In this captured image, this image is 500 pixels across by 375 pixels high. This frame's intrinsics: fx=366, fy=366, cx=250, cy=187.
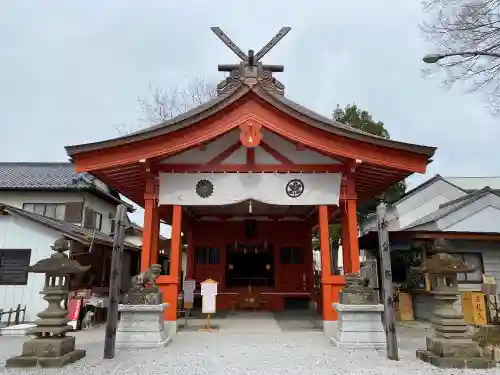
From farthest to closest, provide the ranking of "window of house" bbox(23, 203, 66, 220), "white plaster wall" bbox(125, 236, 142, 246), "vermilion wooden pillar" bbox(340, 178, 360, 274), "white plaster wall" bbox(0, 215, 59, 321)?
1. "white plaster wall" bbox(125, 236, 142, 246)
2. "window of house" bbox(23, 203, 66, 220)
3. "white plaster wall" bbox(0, 215, 59, 321)
4. "vermilion wooden pillar" bbox(340, 178, 360, 274)

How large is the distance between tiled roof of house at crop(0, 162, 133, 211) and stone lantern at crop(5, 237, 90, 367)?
1070 centimetres

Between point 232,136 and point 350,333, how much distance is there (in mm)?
5906

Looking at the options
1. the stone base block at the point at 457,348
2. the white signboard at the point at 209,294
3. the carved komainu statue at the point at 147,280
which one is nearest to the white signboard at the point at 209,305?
the white signboard at the point at 209,294

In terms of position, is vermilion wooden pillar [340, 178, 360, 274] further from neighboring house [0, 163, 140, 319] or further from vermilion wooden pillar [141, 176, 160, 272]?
neighboring house [0, 163, 140, 319]

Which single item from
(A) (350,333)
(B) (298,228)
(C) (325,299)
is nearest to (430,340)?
(A) (350,333)

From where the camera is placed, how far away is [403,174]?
1033 centimetres

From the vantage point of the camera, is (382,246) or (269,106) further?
(269,106)

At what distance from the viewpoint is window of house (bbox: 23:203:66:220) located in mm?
17438

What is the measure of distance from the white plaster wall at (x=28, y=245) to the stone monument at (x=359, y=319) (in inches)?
391

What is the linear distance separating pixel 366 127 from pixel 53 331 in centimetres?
2124

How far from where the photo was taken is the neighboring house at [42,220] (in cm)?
1249

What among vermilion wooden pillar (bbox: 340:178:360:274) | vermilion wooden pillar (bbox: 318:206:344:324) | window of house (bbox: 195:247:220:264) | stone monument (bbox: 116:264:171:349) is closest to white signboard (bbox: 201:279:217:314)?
stone monument (bbox: 116:264:171:349)

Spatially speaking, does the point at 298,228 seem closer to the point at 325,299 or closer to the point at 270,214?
the point at 270,214

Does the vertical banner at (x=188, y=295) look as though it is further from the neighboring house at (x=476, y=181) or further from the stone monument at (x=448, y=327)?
the neighboring house at (x=476, y=181)
